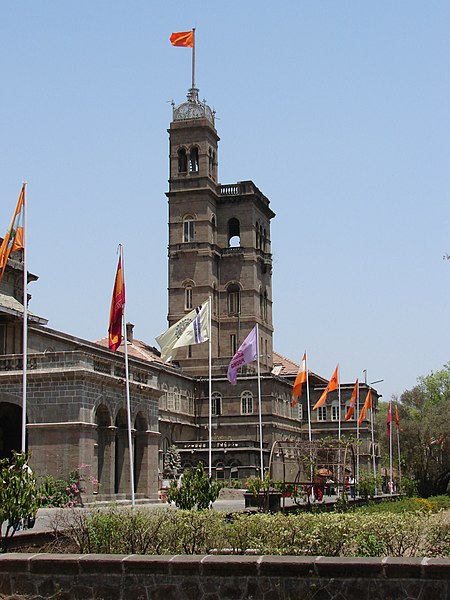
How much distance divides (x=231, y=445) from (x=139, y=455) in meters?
21.6

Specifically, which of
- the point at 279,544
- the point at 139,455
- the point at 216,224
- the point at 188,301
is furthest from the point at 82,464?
the point at 216,224

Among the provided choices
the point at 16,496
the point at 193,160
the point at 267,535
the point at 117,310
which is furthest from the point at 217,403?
the point at 267,535

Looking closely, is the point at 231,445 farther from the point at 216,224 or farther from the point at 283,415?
the point at 216,224

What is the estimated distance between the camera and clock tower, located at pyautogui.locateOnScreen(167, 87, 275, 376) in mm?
77562

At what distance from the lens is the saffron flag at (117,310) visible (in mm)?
31734

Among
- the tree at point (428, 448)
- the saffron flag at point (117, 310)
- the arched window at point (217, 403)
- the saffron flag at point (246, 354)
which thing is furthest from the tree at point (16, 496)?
the arched window at point (217, 403)

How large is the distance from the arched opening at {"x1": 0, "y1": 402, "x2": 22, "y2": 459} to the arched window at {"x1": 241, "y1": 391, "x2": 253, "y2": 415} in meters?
33.5

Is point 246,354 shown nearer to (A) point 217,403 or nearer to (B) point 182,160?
(A) point 217,403

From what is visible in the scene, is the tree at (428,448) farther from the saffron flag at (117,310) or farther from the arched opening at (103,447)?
the saffron flag at (117,310)

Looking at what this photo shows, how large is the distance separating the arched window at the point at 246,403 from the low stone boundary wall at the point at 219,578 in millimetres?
61202

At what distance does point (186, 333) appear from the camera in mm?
38250

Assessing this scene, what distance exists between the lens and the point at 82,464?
36.1 meters

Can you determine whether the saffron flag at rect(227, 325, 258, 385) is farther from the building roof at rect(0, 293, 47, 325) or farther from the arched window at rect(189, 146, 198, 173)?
the arched window at rect(189, 146, 198, 173)

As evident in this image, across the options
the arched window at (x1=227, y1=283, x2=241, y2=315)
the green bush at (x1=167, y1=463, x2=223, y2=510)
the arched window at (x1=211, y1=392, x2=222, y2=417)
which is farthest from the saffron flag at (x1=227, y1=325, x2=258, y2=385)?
the arched window at (x1=227, y1=283, x2=241, y2=315)
